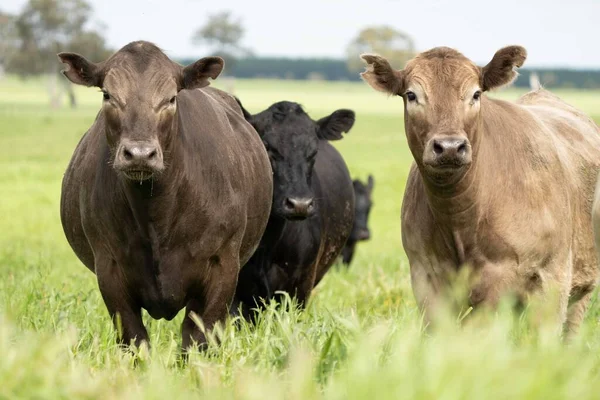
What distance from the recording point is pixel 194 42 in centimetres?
13125

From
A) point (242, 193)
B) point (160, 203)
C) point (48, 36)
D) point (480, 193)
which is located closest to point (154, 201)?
point (160, 203)

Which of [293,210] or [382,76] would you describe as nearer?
[382,76]

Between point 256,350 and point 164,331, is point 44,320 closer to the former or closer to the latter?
point 164,331

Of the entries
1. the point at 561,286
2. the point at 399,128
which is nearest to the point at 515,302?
the point at 561,286

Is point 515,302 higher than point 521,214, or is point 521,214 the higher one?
point 521,214

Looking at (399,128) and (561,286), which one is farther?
(399,128)

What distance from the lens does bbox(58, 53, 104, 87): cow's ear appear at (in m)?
6.61

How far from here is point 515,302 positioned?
673 centimetres

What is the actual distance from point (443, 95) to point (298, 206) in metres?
2.40

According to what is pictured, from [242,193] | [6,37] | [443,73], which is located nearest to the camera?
[443,73]

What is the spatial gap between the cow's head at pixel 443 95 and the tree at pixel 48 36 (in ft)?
315

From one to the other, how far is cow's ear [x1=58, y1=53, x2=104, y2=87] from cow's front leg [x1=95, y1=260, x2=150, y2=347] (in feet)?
3.82

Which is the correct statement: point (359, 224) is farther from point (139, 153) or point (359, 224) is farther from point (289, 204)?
point (139, 153)

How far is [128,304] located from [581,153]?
11.7 ft
